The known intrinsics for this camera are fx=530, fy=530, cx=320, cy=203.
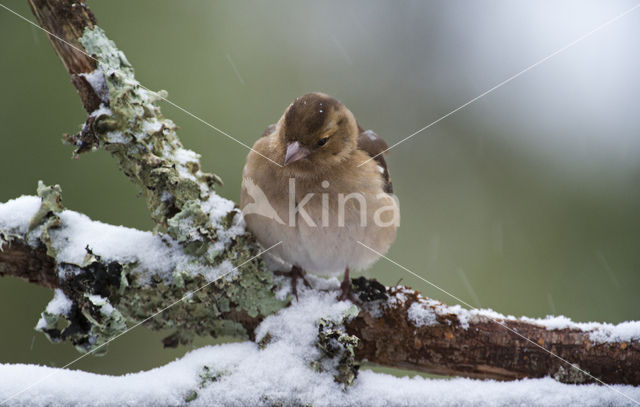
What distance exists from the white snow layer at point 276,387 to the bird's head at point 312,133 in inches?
52.4

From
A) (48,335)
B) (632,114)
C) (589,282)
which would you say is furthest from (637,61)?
(48,335)

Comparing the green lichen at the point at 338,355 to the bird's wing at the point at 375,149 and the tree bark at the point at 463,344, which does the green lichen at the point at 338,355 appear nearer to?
the tree bark at the point at 463,344

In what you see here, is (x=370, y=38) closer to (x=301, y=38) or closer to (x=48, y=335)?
(x=301, y=38)

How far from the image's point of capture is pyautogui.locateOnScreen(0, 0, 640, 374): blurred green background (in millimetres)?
4699

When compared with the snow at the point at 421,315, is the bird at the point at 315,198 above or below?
above

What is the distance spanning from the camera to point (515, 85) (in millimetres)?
6082

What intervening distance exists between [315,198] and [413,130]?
3.02 metres

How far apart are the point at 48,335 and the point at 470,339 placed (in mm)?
2243

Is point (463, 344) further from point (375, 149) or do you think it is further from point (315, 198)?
point (375, 149)

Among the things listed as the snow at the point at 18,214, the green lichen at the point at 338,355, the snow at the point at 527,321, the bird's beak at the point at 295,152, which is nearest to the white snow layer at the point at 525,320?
the snow at the point at 527,321

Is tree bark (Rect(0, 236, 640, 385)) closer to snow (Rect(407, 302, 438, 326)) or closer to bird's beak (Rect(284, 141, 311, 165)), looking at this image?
snow (Rect(407, 302, 438, 326))

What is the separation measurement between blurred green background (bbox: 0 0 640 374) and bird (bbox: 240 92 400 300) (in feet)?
5.51

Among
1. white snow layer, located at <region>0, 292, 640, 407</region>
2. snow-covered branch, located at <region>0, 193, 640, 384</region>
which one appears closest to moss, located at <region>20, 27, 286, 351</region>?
snow-covered branch, located at <region>0, 193, 640, 384</region>

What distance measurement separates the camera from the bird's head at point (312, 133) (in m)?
3.64
